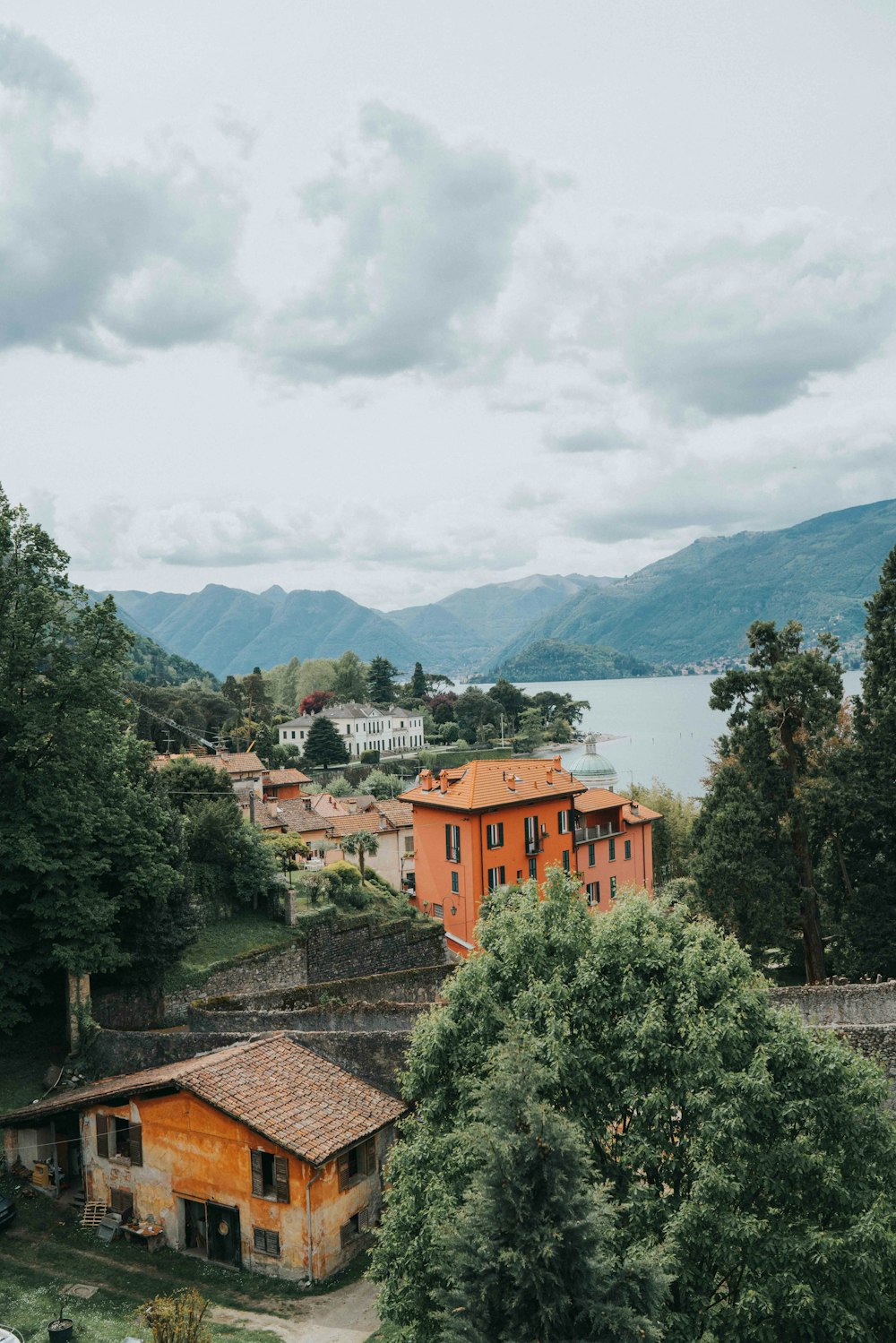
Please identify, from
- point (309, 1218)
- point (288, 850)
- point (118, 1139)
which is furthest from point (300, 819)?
point (309, 1218)

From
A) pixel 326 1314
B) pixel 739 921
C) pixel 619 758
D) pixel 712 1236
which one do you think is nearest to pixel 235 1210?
pixel 326 1314

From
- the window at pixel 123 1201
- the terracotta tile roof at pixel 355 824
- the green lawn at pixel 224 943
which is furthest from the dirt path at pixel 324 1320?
the terracotta tile roof at pixel 355 824

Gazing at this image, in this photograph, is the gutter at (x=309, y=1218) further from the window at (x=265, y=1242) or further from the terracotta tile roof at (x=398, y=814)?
the terracotta tile roof at (x=398, y=814)

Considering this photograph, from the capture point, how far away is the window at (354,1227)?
54.7 ft

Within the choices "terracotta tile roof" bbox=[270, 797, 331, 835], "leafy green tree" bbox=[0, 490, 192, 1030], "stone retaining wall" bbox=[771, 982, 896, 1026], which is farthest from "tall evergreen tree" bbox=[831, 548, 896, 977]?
"terracotta tile roof" bbox=[270, 797, 331, 835]

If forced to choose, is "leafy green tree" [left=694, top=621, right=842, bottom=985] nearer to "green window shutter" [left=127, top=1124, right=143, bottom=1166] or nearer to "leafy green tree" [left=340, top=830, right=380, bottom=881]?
"leafy green tree" [left=340, top=830, right=380, bottom=881]

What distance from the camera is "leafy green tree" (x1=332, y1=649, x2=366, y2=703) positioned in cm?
14575

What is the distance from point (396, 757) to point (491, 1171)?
4466 inches

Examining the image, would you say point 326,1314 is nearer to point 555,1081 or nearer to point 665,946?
point 555,1081

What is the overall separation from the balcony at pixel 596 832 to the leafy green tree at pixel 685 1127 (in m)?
29.9

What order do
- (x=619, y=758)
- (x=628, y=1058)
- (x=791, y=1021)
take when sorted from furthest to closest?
(x=619, y=758), (x=791, y=1021), (x=628, y=1058)

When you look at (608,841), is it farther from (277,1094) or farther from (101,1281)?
(101,1281)

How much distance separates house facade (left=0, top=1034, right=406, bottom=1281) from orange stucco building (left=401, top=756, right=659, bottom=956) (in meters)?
18.8

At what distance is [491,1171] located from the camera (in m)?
9.91
